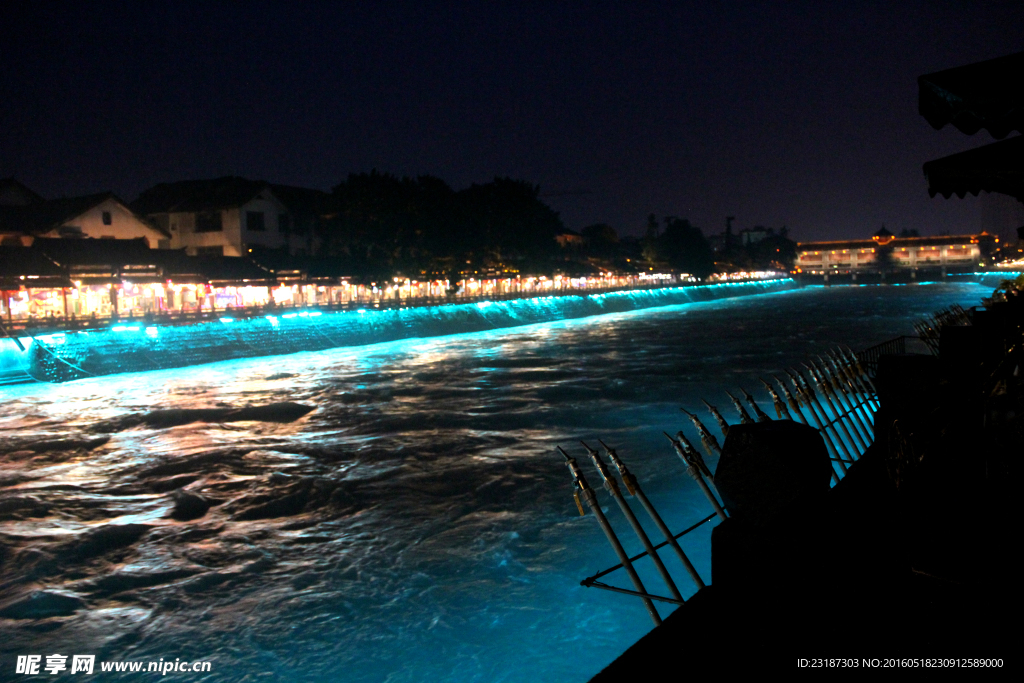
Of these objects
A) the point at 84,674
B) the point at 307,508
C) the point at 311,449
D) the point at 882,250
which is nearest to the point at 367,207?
the point at 311,449

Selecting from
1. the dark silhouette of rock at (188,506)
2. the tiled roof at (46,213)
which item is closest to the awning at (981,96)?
the dark silhouette of rock at (188,506)

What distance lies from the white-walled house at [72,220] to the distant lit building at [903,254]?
476 ft

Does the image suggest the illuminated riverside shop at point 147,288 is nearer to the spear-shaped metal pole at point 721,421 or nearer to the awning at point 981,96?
the spear-shaped metal pole at point 721,421

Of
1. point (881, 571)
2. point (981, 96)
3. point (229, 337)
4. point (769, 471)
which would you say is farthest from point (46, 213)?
point (881, 571)

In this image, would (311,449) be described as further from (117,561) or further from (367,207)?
(367,207)

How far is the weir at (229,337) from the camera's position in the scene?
2400 cm

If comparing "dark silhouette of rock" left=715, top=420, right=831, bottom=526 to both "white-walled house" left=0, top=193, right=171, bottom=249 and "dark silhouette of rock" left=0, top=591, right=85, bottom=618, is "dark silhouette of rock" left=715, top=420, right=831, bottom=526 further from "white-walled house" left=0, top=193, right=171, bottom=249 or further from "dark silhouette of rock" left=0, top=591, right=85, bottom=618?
"white-walled house" left=0, top=193, right=171, bottom=249

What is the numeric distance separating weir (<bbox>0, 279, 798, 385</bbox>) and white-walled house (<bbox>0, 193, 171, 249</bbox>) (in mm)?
12412

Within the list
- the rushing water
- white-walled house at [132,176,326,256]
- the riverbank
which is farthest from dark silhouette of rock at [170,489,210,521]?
white-walled house at [132,176,326,256]

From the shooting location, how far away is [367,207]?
2063 inches

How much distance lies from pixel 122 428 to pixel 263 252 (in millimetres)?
33894

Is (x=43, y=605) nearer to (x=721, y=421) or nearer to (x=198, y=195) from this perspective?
(x=721, y=421)

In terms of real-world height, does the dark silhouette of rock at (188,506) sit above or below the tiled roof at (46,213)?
below

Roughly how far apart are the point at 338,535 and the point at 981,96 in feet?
24.2
